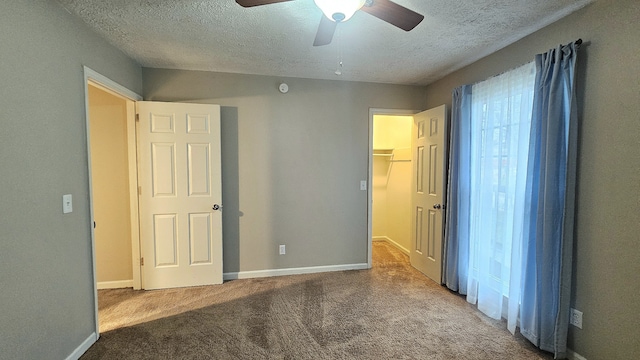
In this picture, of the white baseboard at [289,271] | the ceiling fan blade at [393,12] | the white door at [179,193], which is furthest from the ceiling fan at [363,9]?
the white baseboard at [289,271]

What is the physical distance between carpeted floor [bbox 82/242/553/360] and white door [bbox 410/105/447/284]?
35 cm

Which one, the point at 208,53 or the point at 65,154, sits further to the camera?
the point at 208,53

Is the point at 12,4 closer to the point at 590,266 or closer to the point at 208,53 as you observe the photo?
the point at 208,53

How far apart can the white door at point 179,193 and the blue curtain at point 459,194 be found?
2549mm

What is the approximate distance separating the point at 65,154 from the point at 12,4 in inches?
33.6

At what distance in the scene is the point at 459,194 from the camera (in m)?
2.77

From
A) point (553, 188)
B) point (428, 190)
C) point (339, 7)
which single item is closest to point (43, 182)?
point (339, 7)

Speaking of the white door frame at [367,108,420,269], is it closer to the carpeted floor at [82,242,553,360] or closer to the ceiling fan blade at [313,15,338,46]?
the carpeted floor at [82,242,553,360]

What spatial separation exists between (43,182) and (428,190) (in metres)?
3.40

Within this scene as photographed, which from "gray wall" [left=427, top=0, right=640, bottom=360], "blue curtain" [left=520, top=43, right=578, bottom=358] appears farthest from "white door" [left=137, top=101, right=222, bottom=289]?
"gray wall" [left=427, top=0, right=640, bottom=360]

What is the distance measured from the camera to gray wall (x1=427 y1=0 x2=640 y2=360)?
5.02 feet

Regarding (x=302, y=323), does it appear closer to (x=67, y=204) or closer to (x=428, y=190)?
(x=67, y=204)

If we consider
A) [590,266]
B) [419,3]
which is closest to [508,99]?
[419,3]

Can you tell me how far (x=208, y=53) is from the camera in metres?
2.56
